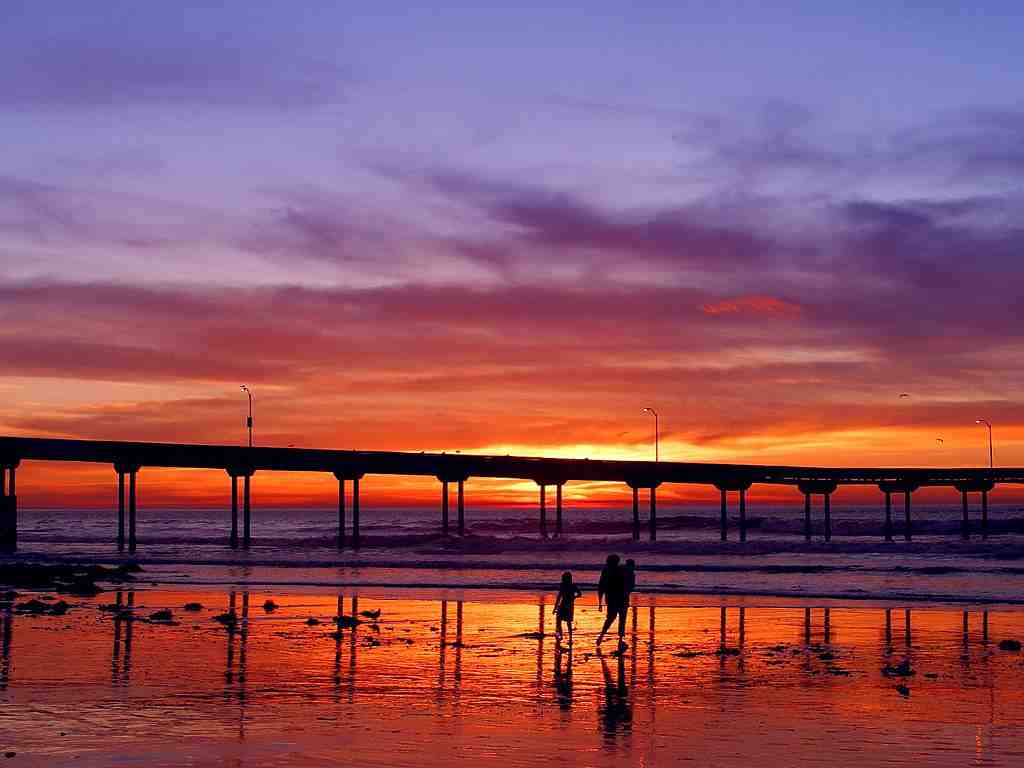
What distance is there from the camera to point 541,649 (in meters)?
23.7

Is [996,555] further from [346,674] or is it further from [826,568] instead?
[346,674]

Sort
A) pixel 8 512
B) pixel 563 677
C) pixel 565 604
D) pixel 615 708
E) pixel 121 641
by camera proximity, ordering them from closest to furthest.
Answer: pixel 615 708 < pixel 563 677 < pixel 121 641 < pixel 565 604 < pixel 8 512

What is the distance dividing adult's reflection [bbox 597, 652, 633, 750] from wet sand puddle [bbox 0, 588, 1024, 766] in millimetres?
52

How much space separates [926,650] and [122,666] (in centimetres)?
1473

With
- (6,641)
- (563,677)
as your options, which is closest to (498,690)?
(563,677)

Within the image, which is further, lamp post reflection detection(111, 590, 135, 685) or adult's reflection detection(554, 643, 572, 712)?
lamp post reflection detection(111, 590, 135, 685)

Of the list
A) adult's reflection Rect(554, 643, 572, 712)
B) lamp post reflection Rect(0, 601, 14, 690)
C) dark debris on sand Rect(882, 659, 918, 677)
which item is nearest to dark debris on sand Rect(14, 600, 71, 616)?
lamp post reflection Rect(0, 601, 14, 690)

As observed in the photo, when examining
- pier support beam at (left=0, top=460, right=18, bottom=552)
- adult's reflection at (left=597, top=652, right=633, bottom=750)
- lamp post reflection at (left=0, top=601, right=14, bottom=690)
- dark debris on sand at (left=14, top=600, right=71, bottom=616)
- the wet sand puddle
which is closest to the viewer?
the wet sand puddle

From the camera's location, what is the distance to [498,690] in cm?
1853

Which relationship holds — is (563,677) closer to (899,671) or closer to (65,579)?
(899,671)

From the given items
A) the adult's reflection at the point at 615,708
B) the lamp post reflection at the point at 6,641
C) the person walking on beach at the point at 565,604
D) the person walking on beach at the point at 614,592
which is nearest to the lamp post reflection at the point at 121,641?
the lamp post reflection at the point at 6,641

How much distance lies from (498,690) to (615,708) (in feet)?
6.95

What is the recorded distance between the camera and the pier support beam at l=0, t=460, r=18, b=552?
7525cm

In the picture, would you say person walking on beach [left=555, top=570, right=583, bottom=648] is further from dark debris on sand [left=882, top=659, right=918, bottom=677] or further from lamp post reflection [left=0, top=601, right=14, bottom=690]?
lamp post reflection [left=0, top=601, right=14, bottom=690]
